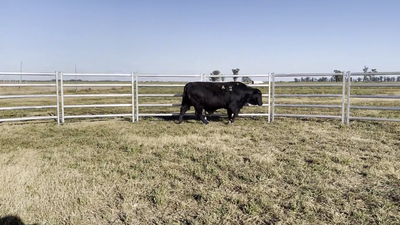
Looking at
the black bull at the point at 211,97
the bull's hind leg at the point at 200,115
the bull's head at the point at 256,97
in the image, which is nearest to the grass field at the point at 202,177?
the bull's hind leg at the point at 200,115

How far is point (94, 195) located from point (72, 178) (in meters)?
0.70

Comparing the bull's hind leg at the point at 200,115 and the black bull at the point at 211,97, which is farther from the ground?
the black bull at the point at 211,97

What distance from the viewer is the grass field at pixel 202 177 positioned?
2.99 metres

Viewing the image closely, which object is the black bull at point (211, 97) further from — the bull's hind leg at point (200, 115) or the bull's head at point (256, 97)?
the bull's head at point (256, 97)

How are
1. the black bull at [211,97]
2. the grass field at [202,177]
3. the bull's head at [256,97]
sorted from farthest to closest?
the bull's head at [256,97] → the black bull at [211,97] → the grass field at [202,177]

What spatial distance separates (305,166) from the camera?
4.41 metres

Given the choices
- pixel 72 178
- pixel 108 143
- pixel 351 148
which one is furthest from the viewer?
pixel 108 143

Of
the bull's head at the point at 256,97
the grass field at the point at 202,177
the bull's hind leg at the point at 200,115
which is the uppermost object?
the bull's head at the point at 256,97

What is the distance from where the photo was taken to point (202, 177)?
3.95 m

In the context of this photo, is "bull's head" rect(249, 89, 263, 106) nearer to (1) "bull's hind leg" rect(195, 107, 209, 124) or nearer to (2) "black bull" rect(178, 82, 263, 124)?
(2) "black bull" rect(178, 82, 263, 124)

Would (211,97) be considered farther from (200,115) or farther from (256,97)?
(256,97)

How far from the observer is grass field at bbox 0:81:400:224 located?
2.99 meters

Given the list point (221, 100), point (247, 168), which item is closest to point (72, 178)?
point (247, 168)

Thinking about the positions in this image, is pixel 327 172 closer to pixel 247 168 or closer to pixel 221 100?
pixel 247 168
